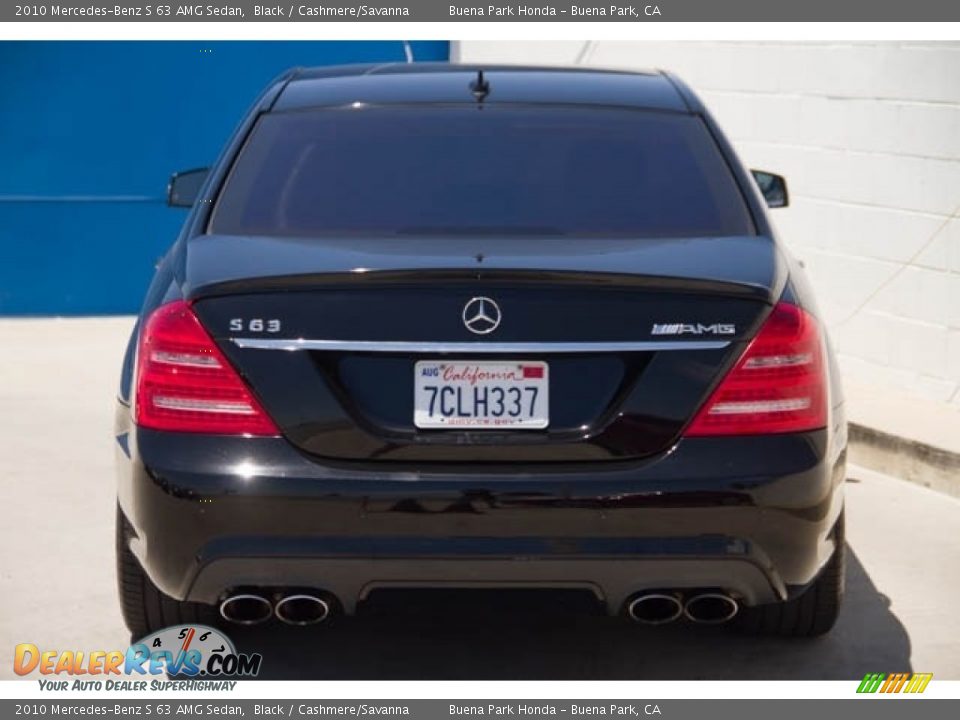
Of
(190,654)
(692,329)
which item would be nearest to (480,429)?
(692,329)

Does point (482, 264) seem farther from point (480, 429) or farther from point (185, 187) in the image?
point (185, 187)

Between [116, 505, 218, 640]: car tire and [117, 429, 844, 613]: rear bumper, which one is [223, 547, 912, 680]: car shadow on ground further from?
[117, 429, 844, 613]: rear bumper

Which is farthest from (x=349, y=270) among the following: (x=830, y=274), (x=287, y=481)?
(x=830, y=274)

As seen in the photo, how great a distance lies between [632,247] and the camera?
15.4 feet

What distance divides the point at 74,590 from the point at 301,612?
63.3 inches

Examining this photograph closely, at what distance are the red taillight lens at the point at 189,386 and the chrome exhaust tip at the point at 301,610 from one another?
48 centimetres

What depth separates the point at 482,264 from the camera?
4.43 metres

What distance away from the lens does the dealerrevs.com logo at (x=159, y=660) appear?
5.04 meters

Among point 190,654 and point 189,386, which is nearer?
point 189,386

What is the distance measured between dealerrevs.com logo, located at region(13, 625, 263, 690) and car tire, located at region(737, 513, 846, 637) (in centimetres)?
142

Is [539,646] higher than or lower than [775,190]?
lower

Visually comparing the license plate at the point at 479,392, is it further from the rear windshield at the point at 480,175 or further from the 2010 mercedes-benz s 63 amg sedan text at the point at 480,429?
the rear windshield at the point at 480,175

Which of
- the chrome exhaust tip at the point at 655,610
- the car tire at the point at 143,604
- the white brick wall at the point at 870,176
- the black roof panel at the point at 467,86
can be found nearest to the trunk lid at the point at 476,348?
the chrome exhaust tip at the point at 655,610

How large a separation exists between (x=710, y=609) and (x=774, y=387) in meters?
0.59
